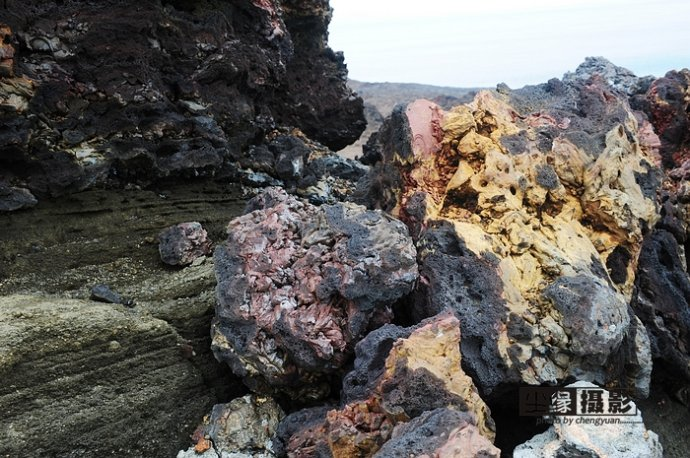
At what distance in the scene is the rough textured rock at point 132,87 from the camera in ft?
12.4

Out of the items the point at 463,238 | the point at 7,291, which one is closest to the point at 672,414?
the point at 463,238

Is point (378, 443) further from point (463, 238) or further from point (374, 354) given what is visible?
point (463, 238)

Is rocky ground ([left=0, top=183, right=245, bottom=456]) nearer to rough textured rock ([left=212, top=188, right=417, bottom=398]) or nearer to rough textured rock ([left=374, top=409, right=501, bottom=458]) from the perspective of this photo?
rough textured rock ([left=212, top=188, right=417, bottom=398])

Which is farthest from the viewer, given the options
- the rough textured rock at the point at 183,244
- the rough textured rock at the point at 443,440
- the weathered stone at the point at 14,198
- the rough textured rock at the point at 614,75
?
Answer: the rough textured rock at the point at 614,75

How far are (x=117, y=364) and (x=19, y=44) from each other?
7.65ft

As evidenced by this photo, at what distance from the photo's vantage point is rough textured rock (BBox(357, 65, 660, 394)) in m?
3.42

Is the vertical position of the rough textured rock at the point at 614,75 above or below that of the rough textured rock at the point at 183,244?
above

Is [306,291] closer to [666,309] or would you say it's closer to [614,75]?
[666,309]

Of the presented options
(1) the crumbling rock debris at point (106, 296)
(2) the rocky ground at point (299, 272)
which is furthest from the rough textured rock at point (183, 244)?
(1) the crumbling rock debris at point (106, 296)

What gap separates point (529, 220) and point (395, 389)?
1753 millimetres

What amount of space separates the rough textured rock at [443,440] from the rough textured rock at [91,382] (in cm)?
179

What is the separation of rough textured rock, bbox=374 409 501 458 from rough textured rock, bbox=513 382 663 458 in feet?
2.61

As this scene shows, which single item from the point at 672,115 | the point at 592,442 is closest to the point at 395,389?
the point at 592,442

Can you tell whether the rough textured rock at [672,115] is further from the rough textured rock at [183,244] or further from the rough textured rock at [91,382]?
the rough textured rock at [91,382]
